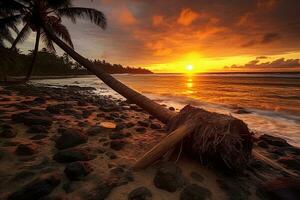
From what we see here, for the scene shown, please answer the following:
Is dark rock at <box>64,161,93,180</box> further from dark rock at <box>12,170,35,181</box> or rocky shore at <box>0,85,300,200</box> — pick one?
dark rock at <box>12,170,35,181</box>

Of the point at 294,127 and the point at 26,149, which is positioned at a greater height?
the point at 26,149

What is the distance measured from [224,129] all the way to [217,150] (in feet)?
1.17

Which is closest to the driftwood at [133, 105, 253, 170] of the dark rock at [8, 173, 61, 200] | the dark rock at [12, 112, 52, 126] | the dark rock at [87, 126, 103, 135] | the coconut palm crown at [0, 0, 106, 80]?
the dark rock at [8, 173, 61, 200]

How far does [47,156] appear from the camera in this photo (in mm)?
3639

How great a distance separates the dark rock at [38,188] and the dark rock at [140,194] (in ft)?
3.48

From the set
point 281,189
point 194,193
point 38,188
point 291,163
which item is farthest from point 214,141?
point 38,188

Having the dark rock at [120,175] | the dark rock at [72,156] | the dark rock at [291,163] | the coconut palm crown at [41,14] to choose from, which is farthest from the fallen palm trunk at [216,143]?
the coconut palm crown at [41,14]

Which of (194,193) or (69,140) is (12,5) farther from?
(194,193)

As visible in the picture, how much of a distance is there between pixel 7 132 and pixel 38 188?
7.20 ft

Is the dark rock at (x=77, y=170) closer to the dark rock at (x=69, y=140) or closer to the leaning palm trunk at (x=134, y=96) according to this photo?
the dark rock at (x=69, y=140)

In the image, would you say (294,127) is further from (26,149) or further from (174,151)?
(26,149)

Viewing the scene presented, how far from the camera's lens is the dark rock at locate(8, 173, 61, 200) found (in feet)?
8.41

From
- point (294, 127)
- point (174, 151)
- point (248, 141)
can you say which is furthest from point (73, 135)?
point (294, 127)

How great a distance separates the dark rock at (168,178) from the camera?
119 inches
